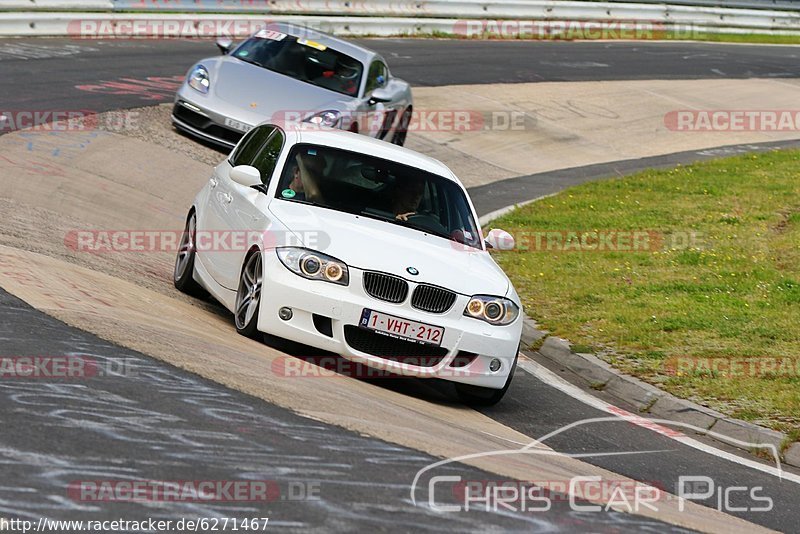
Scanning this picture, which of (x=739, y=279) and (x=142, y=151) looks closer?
(x=739, y=279)

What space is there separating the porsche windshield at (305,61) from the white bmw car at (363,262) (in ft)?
23.5

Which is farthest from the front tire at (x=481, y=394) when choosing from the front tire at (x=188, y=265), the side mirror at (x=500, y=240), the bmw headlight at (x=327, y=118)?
the bmw headlight at (x=327, y=118)

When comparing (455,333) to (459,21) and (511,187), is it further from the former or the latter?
(459,21)

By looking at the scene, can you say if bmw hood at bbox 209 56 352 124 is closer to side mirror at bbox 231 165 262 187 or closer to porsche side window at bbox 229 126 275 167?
porsche side window at bbox 229 126 275 167

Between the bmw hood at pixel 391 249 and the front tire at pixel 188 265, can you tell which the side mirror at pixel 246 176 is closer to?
the bmw hood at pixel 391 249

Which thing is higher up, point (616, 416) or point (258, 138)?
point (258, 138)

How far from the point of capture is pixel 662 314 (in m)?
12.0

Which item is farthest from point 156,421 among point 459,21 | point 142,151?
point 459,21

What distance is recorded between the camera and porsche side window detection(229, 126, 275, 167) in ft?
34.7

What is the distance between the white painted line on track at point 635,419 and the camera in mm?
8492

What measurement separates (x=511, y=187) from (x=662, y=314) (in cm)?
768

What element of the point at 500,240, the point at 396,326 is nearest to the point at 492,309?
the point at 396,326

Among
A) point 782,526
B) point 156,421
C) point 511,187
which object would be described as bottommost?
point 511,187

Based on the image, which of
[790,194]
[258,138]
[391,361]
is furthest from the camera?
[790,194]
